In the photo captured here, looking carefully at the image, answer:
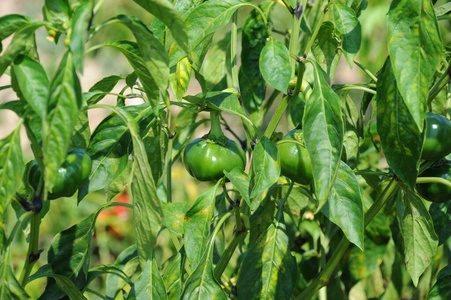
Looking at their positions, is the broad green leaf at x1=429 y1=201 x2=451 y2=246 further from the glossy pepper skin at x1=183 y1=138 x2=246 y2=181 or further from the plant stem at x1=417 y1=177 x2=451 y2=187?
the glossy pepper skin at x1=183 y1=138 x2=246 y2=181

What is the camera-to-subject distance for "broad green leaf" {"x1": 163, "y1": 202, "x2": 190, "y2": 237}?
81 cm

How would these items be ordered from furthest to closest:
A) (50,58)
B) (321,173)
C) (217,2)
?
1. (50,58)
2. (217,2)
3. (321,173)

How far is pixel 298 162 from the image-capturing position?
804 millimetres

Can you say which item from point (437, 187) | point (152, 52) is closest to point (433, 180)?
point (437, 187)

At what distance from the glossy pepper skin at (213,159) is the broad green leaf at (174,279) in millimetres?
133

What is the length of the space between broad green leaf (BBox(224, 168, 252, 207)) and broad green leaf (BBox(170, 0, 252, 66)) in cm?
17

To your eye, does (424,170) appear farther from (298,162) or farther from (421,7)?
(421,7)

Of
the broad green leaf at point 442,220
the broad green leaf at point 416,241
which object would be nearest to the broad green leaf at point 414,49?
the broad green leaf at point 416,241

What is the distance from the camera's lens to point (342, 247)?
0.89 meters

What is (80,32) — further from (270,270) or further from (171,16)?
(270,270)

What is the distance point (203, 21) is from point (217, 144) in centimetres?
19

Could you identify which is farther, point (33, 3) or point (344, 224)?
point (33, 3)

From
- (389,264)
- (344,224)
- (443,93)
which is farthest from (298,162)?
(389,264)

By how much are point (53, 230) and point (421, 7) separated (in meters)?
2.27
